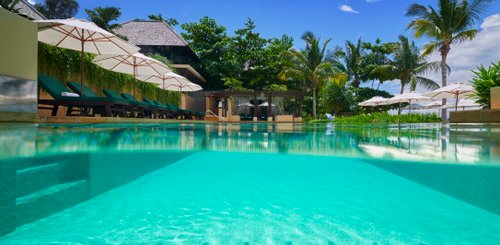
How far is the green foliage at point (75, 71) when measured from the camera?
10180mm

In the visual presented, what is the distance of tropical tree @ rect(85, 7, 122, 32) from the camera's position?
2583cm

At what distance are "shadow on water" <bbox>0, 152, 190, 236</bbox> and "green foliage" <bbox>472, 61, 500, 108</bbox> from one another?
11.3 metres

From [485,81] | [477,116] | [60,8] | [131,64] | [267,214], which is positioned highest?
[60,8]

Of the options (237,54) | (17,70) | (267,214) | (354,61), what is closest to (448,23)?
(354,61)

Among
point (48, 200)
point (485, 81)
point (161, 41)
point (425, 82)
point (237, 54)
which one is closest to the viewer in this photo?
point (48, 200)

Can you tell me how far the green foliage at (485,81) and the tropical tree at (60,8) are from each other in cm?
4774

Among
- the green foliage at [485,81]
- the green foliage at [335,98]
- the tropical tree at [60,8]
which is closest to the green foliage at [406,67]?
the green foliage at [335,98]

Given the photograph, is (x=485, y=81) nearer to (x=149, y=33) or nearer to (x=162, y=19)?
(x=149, y=33)

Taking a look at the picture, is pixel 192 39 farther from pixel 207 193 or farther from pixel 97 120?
pixel 207 193

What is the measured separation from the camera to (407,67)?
3061 centimetres

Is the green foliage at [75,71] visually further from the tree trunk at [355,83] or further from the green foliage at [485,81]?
the tree trunk at [355,83]

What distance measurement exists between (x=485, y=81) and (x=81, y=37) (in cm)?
1287

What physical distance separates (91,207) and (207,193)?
19.2 inches

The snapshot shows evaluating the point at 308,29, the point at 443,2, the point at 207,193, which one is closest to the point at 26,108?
the point at 207,193
